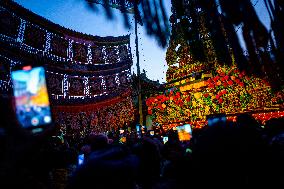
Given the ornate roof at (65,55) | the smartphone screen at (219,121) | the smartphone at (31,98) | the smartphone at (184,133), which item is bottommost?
the smartphone at (184,133)

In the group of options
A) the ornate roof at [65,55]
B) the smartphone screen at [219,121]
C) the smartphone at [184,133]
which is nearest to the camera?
the smartphone screen at [219,121]

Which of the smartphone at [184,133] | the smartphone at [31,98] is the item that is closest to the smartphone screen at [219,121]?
the smartphone at [31,98]

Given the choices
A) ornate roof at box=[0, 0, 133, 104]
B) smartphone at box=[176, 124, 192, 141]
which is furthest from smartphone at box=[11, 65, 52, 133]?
ornate roof at box=[0, 0, 133, 104]

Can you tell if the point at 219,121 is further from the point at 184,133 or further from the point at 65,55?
the point at 65,55

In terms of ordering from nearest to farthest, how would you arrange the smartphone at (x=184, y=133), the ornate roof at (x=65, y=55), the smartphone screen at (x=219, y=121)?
the smartphone screen at (x=219, y=121) → the smartphone at (x=184, y=133) → the ornate roof at (x=65, y=55)

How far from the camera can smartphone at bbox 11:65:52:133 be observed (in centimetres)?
185

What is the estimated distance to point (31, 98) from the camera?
2.00 meters

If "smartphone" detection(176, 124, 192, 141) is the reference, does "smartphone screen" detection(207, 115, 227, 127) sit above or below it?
above

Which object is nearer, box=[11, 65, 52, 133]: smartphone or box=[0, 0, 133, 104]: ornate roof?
box=[11, 65, 52, 133]: smartphone

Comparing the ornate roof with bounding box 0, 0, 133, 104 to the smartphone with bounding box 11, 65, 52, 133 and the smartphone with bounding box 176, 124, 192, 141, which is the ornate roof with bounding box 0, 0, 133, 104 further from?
the smartphone with bounding box 11, 65, 52, 133

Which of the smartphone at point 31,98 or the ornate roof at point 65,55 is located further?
the ornate roof at point 65,55

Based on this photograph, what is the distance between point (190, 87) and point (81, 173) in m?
11.8

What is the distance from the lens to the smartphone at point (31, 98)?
1.85m

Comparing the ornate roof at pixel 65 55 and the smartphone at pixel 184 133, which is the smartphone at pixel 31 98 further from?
the ornate roof at pixel 65 55
